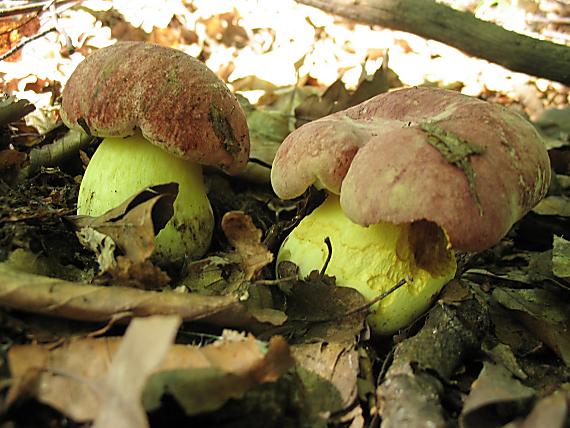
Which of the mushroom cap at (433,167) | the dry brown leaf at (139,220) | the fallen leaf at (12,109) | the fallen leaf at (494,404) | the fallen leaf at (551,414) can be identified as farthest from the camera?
the fallen leaf at (12,109)

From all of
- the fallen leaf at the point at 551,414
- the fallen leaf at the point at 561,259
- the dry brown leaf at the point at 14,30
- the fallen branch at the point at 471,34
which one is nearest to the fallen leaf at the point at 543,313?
the fallen leaf at the point at 561,259

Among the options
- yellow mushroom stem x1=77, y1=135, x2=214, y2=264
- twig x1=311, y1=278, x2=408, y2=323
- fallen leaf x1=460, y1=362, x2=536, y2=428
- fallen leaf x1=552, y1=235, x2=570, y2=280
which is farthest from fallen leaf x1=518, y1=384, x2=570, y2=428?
yellow mushroom stem x1=77, y1=135, x2=214, y2=264

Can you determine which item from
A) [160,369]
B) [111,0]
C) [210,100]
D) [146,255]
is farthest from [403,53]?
[160,369]

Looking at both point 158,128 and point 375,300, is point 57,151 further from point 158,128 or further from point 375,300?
point 375,300

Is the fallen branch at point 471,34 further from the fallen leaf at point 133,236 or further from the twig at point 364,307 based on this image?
the fallen leaf at point 133,236

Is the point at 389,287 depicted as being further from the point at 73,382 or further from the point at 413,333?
the point at 73,382

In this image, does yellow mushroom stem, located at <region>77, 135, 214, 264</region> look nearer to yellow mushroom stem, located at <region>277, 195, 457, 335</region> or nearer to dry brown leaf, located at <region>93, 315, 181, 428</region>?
yellow mushroom stem, located at <region>277, 195, 457, 335</region>
